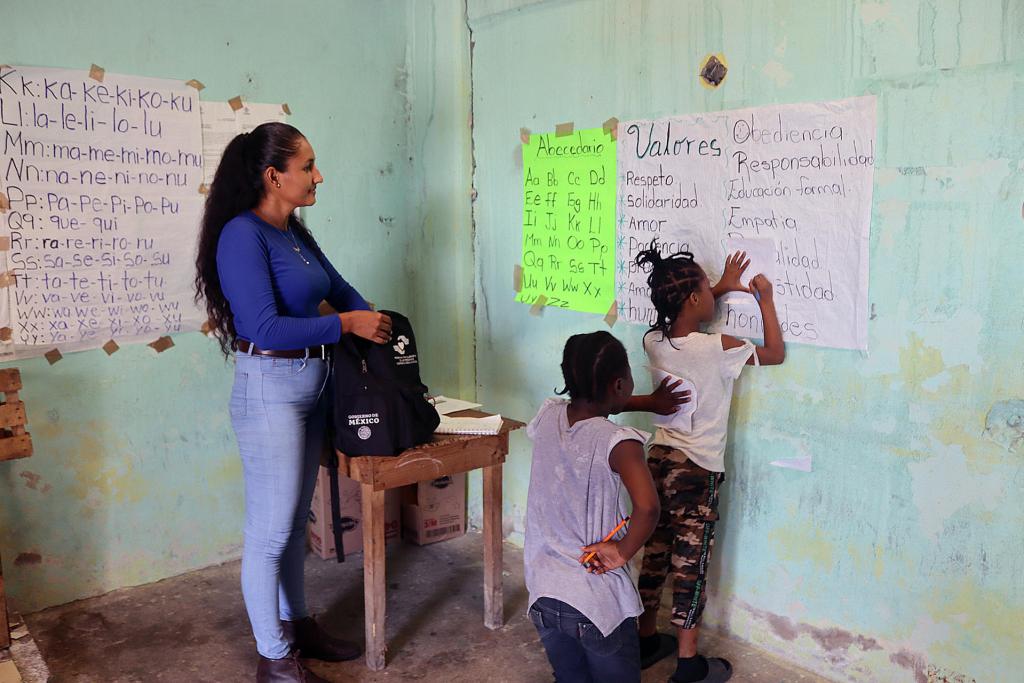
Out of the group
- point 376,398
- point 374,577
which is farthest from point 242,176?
point 374,577

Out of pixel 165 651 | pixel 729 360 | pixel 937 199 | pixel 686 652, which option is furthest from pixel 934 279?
pixel 165 651

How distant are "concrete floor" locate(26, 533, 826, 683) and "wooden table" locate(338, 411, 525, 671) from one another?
0.11 metres

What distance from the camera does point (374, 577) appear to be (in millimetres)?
2596

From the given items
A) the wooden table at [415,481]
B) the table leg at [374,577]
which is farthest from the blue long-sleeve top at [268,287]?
the table leg at [374,577]

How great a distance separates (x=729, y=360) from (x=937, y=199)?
68 centimetres

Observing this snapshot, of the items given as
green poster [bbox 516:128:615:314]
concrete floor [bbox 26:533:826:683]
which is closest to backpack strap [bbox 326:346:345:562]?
concrete floor [bbox 26:533:826:683]

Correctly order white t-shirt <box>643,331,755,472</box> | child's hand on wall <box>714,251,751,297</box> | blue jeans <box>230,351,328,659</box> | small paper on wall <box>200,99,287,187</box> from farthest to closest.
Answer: small paper on wall <box>200,99,287,187</box>, child's hand on wall <box>714,251,751,297</box>, white t-shirt <box>643,331,755,472</box>, blue jeans <box>230,351,328,659</box>

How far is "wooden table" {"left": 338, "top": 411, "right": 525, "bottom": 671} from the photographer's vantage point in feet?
8.21

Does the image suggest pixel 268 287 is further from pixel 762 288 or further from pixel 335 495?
pixel 762 288

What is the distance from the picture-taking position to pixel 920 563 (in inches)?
90.7

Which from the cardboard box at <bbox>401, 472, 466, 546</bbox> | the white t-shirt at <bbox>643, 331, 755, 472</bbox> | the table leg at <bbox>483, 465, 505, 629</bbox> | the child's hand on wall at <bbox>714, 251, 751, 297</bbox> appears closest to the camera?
the white t-shirt at <bbox>643, 331, 755, 472</bbox>

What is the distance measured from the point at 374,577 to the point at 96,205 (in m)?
1.59

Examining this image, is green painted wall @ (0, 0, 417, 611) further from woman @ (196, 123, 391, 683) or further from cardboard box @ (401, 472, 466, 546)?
woman @ (196, 123, 391, 683)

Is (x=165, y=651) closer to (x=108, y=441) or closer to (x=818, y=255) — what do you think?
(x=108, y=441)
